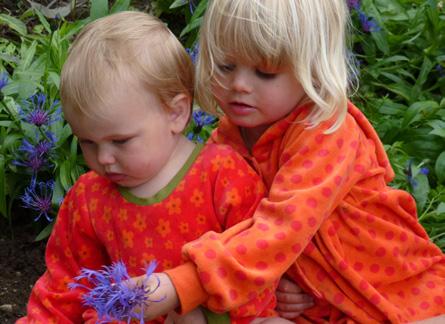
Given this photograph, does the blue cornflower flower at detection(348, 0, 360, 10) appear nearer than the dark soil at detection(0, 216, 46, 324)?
No

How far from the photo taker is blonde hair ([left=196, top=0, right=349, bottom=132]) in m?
2.80

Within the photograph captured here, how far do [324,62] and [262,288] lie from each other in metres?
0.68

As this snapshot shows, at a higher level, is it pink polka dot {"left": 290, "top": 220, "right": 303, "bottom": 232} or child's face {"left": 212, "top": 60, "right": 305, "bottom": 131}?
child's face {"left": 212, "top": 60, "right": 305, "bottom": 131}

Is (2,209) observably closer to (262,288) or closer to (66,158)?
(66,158)

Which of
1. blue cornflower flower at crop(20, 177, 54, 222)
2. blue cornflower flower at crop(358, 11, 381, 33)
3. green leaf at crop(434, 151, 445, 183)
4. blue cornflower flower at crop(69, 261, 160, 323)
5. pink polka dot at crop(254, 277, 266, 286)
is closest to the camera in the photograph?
blue cornflower flower at crop(69, 261, 160, 323)

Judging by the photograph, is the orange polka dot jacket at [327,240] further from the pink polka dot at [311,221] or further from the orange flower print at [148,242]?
the orange flower print at [148,242]

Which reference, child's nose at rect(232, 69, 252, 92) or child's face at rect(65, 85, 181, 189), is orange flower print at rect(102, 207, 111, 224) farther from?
child's nose at rect(232, 69, 252, 92)

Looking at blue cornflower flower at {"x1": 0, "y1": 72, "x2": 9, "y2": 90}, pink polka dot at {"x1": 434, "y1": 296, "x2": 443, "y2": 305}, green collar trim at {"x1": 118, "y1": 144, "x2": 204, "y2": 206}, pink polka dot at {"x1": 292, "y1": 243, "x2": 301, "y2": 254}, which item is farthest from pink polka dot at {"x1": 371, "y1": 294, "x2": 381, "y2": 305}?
blue cornflower flower at {"x1": 0, "y1": 72, "x2": 9, "y2": 90}

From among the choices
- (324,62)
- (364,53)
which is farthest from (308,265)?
(364,53)

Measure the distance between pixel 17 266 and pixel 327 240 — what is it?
1.49 meters

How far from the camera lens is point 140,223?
295cm

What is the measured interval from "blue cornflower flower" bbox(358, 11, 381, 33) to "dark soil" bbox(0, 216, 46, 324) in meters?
1.85

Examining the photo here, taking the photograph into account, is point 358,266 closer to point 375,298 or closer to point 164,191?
point 375,298

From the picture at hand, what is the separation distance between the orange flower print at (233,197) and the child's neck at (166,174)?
0.18 metres
